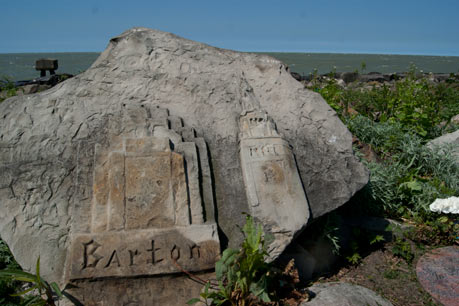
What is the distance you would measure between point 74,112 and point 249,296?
7.31ft

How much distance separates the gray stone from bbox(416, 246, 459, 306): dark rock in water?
1.57ft

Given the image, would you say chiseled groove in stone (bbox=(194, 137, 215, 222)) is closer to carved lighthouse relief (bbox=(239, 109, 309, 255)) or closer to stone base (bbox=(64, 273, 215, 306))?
carved lighthouse relief (bbox=(239, 109, 309, 255))

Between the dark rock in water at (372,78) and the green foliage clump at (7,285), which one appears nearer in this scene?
the green foliage clump at (7,285)

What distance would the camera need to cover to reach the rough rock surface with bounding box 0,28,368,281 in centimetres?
306

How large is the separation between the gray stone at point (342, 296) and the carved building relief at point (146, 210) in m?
0.89

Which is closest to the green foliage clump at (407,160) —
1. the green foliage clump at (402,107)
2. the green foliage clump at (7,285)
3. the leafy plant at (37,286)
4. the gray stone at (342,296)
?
the green foliage clump at (402,107)

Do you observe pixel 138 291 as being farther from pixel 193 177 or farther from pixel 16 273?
pixel 193 177

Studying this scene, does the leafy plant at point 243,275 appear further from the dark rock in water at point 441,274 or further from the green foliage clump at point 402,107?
the green foliage clump at point 402,107

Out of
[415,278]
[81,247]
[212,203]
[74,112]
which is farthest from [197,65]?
[415,278]

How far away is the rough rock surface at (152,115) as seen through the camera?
306cm

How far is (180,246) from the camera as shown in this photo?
2859 millimetres

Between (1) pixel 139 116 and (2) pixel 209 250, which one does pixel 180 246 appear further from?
(1) pixel 139 116

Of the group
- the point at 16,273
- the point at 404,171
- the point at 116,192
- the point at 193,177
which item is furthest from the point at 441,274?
the point at 16,273

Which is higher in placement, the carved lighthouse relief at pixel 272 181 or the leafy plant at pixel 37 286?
the carved lighthouse relief at pixel 272 181
